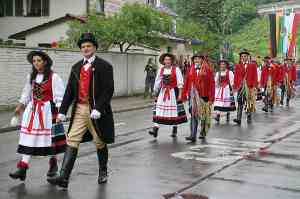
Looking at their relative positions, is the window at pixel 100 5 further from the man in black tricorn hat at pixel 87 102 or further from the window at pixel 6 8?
the man in black tricorn hat at pixel 87 102

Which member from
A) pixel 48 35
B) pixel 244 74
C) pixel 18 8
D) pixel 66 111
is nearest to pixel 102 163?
pixel 66 111

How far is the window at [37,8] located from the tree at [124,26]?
792cm

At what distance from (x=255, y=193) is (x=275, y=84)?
14.3 metres

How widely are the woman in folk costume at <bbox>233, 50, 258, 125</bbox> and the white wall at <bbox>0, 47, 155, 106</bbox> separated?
745 centimetres

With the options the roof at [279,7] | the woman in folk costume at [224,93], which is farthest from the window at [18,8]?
the roof at [279,7]

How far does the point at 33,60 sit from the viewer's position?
786cm

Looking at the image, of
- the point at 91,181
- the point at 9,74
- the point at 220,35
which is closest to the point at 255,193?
the point at 91,181

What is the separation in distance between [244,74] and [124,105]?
723 centimetres

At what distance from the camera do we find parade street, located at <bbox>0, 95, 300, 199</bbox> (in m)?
7.37

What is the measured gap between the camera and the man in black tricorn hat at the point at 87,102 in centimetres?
738

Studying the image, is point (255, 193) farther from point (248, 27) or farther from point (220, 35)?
point (248, 27)

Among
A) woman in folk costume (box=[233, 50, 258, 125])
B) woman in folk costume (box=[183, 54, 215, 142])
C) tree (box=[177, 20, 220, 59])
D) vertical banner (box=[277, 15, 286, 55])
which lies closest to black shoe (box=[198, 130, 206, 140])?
woman in folk costume (box=[183, 54, 215, 142])

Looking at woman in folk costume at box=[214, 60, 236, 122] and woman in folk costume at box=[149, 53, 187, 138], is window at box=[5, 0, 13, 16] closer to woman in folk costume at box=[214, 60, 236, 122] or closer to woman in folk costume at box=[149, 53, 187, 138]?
woman in folk costume at box=[214, 60, 236, 122]

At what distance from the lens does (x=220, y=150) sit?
10930mm
